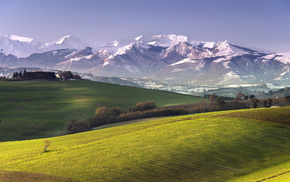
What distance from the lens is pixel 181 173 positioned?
49.0m

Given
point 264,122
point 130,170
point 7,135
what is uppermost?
point 264,122

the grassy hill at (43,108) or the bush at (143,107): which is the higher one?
the bush at (143,107)

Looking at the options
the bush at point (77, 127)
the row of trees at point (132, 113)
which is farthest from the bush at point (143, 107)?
the bush at point (77, 127)

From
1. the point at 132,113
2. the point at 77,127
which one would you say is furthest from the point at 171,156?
the point at 132,113

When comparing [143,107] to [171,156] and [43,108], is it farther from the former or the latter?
[171,156]

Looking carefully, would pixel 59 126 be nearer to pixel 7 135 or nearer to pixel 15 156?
pixel 7 135

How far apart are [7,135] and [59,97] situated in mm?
81693

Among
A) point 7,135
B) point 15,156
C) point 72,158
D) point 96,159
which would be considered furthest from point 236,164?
point 7,135

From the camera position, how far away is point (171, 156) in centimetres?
5488

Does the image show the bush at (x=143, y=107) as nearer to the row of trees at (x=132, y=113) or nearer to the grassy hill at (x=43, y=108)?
the row of trees at (x=132, y=113)

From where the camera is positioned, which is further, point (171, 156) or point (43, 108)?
point (43, 108)

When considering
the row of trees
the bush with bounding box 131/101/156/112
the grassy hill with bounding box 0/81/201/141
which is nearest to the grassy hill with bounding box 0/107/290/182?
the row of trees

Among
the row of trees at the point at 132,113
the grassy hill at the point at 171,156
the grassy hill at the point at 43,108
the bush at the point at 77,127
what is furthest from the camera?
the grassy hill at the point at 43,108

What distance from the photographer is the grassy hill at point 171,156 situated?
48.1 meters
